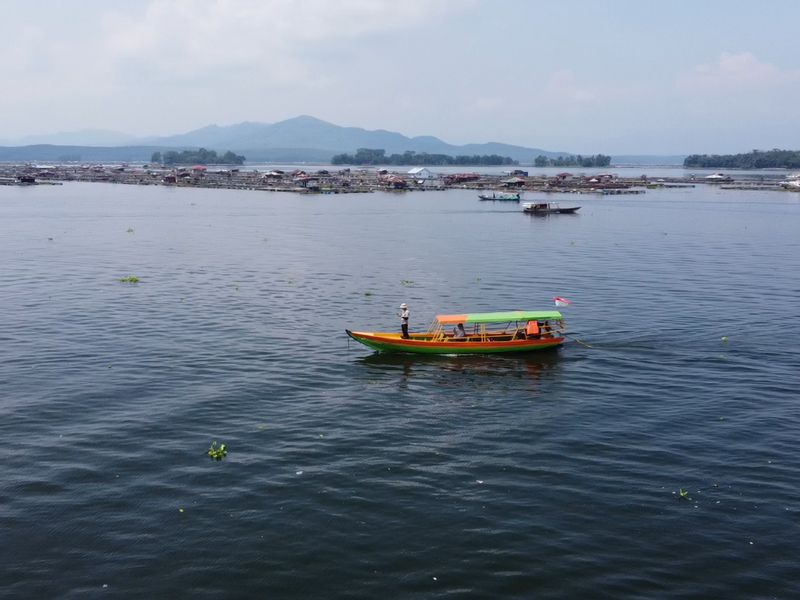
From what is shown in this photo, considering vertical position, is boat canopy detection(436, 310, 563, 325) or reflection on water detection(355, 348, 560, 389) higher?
boat canopy detection(436, 310, 563, 325)

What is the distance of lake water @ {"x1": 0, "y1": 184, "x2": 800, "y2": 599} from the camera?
23156 millimetres

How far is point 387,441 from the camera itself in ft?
106

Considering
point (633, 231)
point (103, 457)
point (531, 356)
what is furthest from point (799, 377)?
point (633, 231)

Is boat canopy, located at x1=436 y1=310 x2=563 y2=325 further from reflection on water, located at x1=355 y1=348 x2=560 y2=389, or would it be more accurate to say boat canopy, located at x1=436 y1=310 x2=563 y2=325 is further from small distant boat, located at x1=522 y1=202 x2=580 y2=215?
small distant boat, located at x1=522 y1=202 x2=580 y2=215

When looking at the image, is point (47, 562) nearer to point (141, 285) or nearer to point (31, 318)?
point (31, 318)

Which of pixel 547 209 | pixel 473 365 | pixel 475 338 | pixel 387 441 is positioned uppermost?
pixel 547 209

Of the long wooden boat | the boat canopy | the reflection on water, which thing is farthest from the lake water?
the boat canopy

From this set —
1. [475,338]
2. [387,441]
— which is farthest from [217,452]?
[475,338]

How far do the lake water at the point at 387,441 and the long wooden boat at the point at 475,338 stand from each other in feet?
3.35

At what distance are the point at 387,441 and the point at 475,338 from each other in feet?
52.3

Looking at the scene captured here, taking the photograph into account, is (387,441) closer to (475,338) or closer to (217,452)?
(217,452)

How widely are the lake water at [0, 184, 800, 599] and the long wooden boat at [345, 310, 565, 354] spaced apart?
3.35 feet

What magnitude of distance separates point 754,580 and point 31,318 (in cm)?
5158

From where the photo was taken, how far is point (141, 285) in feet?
223
